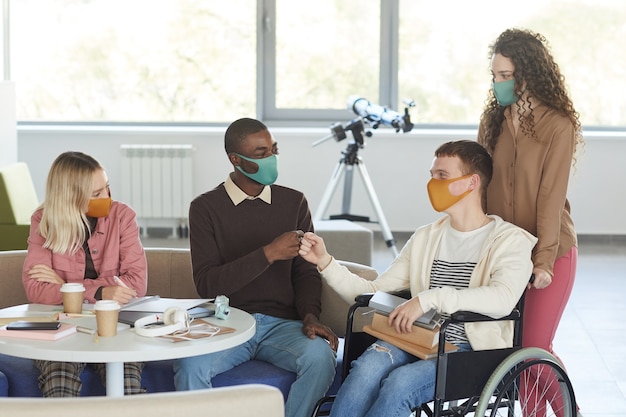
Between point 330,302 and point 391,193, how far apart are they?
14.4 ft

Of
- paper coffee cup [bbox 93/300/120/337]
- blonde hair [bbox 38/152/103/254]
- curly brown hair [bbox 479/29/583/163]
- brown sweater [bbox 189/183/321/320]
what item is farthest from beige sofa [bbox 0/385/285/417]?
curly brown hair [bbox 479/29/583/163]

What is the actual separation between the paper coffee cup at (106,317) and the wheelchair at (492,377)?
0.64 metres

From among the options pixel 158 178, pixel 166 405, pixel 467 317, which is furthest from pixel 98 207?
pixel 158 178

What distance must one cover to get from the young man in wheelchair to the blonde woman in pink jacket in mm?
591

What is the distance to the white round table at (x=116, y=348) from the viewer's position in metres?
2.29

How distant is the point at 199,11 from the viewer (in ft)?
25.4

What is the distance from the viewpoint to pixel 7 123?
5.97 meters

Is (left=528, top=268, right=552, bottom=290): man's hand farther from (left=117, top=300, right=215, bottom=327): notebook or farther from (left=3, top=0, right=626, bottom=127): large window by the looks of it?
(left=3, top=0, right=626, bottom=127): large window

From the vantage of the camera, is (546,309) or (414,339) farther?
(546,309)

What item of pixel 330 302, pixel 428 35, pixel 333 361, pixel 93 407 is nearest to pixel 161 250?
pixel 330 302

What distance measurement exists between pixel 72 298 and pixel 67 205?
0.43m

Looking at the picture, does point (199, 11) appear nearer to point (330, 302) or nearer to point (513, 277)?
point (330, 302)

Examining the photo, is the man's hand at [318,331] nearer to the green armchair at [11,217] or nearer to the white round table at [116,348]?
the white round table at [116,348]

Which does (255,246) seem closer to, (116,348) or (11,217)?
(116,348)
